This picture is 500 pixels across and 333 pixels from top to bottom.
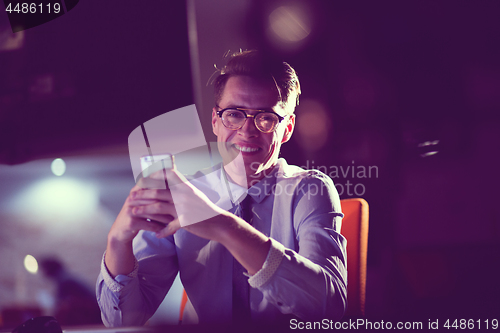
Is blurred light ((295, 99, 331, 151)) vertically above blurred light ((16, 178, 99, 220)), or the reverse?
blurred light ((295, 99, 331, 151))

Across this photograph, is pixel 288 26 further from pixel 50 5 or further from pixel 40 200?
pixel 40 200

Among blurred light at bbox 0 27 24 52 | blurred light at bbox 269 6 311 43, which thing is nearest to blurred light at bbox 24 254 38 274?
blurred light at bbox 0 27 24 52

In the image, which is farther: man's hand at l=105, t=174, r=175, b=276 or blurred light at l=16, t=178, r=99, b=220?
blurred light at l=16, t=178, r=99, b=220

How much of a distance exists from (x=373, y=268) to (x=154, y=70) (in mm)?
1249

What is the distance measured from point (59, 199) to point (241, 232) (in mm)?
1083

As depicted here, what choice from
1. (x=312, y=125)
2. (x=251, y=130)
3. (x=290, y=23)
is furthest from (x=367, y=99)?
(x=251, y=130)

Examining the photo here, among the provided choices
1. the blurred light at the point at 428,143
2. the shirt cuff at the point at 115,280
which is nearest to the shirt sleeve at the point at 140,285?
the shirt cuff at the point at 115,280

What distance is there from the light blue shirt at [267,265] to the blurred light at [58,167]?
575 mm

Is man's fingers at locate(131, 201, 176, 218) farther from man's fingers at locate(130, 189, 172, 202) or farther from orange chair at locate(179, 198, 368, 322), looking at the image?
orange chair at locate(179, 198, 368, 322)

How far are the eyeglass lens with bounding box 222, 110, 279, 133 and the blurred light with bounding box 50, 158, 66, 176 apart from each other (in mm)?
831

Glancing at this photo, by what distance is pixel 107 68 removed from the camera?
48.3 inches

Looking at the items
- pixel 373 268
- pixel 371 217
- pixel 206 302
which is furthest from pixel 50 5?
pixel 373 268

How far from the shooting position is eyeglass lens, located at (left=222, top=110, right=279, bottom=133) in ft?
3.50

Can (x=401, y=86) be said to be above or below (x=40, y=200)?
above
